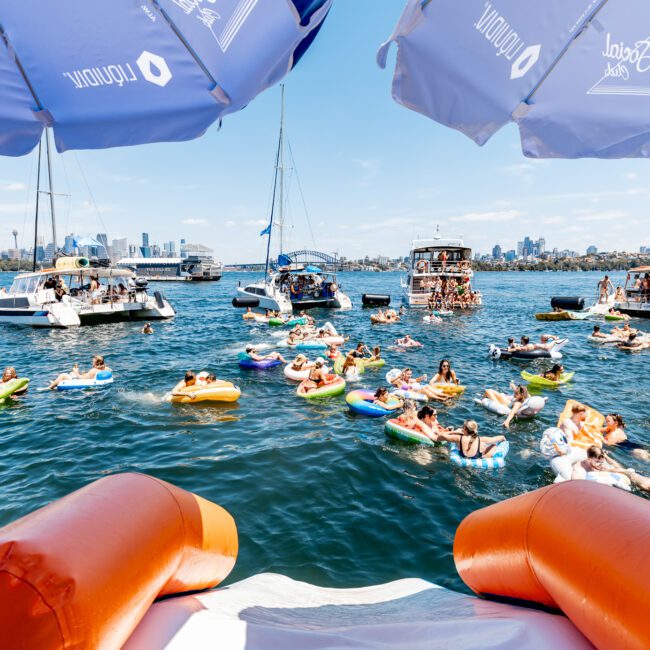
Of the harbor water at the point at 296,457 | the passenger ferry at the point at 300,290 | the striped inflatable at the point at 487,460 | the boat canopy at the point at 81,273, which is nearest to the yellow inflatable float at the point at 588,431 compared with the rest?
the harbor water at the point at 296,457

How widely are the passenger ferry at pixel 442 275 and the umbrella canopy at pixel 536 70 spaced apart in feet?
115

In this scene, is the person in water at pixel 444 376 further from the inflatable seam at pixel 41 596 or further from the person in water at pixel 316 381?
the inflatable seam at pixel 41 596

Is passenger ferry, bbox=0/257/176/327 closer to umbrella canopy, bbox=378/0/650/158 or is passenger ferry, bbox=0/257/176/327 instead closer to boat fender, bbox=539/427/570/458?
boat fender, bbox=539/427/570/458

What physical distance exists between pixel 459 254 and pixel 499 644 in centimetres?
4216

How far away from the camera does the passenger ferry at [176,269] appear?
10981 centimetres

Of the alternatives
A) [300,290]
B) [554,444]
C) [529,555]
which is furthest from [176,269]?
[529,555]

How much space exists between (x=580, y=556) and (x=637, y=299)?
37.4m

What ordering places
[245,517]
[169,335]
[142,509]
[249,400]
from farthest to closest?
[169,335] < [249,400] < [245,517] < [142,509]

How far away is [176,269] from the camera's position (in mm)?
119750

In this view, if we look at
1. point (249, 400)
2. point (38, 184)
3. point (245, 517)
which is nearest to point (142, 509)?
point (245, 517)

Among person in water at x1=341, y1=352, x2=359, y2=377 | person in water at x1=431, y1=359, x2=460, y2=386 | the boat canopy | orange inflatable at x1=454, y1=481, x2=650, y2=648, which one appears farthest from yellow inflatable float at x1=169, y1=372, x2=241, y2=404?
the boat canopy

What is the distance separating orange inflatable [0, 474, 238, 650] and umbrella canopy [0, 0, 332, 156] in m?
2.43

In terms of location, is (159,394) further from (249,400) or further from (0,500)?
(0,500)

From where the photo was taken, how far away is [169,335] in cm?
2631
